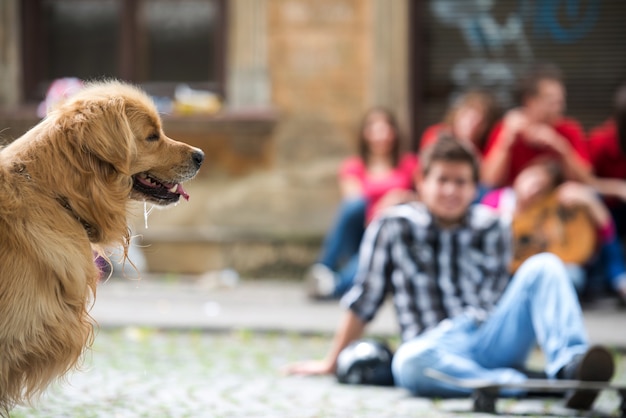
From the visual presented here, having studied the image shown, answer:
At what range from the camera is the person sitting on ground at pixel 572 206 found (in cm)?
851

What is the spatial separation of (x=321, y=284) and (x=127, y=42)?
3687 mm

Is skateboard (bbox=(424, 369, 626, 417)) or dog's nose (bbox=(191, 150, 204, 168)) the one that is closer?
dog's nose (bbox=(191, 150, 204, 168))

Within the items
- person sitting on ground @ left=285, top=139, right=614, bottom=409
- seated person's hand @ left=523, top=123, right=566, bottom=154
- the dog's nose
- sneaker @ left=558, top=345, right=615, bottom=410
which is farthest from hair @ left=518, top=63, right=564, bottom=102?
the dog's nose

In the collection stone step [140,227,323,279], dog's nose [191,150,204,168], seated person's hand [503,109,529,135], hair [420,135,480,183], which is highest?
dog's nose [191,150,204,168]

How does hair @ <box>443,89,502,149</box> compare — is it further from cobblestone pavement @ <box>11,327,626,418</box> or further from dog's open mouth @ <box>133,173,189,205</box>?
dog's open mouth @ <box>133,173,189,205</box>

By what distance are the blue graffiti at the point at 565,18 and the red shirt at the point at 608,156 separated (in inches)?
64.5

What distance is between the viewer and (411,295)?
5.77 metres

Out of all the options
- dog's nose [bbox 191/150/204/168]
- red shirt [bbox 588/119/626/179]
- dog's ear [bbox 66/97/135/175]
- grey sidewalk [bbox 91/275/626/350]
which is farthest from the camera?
red shirt [bbox 588/119/626/179]

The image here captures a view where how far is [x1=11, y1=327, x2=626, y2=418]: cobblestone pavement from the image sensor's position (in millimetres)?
5105

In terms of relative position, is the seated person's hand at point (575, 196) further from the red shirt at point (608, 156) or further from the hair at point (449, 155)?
the hair at point (449, 155)

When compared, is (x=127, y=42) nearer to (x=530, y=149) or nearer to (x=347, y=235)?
(x=347, y=235)

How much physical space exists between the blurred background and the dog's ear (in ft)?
21.9

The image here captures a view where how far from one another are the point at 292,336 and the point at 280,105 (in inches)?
141

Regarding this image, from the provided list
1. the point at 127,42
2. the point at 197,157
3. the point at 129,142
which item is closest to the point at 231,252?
the point at 127,42
